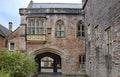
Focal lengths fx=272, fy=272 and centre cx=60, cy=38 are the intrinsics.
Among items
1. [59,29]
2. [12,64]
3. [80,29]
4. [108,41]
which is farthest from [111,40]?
[59,29]

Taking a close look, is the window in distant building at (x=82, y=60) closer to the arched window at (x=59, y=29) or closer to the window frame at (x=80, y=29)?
the window frame at (x=80, y=29)

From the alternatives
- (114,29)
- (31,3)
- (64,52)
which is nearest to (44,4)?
(31,3)

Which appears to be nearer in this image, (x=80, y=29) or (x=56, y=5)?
(x=80, y=29)

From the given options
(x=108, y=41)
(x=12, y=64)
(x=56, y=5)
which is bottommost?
(x=12, y=64)

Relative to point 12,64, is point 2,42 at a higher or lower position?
higher

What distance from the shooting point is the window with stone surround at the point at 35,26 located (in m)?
27.9

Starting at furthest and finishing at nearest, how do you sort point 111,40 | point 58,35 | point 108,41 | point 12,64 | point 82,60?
point 58,35 → point 82,60 → point 12,64 → point 108,41 → point 111,40

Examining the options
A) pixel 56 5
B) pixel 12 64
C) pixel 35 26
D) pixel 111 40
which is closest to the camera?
pixel 111 40

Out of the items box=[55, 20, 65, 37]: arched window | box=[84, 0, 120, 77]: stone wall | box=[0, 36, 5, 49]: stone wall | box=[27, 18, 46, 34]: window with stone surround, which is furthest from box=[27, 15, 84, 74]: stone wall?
box=[84, 0, 120, 77]: stone wall

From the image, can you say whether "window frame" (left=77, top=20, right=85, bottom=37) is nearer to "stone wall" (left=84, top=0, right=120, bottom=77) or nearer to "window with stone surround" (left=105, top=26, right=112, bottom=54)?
"stone wall" (left=84, top=0, right=120, bottom=77)

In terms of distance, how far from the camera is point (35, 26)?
91.8 feet

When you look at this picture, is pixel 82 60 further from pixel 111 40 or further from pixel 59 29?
pixel 111 40

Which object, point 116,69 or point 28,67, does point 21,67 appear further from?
point 116,69

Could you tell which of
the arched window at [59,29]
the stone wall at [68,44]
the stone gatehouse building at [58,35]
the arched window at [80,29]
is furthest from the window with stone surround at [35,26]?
the arched window at [80,29]
